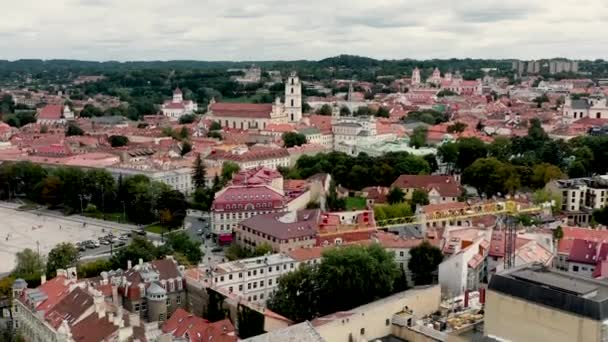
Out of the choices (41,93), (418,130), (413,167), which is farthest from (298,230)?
(41,93)

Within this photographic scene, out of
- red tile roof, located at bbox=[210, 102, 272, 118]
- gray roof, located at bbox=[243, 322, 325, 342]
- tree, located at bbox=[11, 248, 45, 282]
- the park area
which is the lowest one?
the park area

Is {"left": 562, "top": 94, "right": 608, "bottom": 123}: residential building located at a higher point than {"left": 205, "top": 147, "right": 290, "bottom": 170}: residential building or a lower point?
higher

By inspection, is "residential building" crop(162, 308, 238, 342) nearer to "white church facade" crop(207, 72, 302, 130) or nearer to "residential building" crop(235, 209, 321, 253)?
"residential building" crop(235, 209, 321, 253)

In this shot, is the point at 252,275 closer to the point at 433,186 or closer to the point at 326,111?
the point at 433,186

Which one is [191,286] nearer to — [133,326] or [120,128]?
[133,326]

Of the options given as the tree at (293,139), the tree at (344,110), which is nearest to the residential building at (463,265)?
the tree at (293,139)

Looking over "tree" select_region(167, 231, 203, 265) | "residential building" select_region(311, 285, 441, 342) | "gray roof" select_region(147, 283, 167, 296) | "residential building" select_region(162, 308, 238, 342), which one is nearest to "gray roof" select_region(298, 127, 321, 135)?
"tree" select_region(167, 231, 203, 265)
